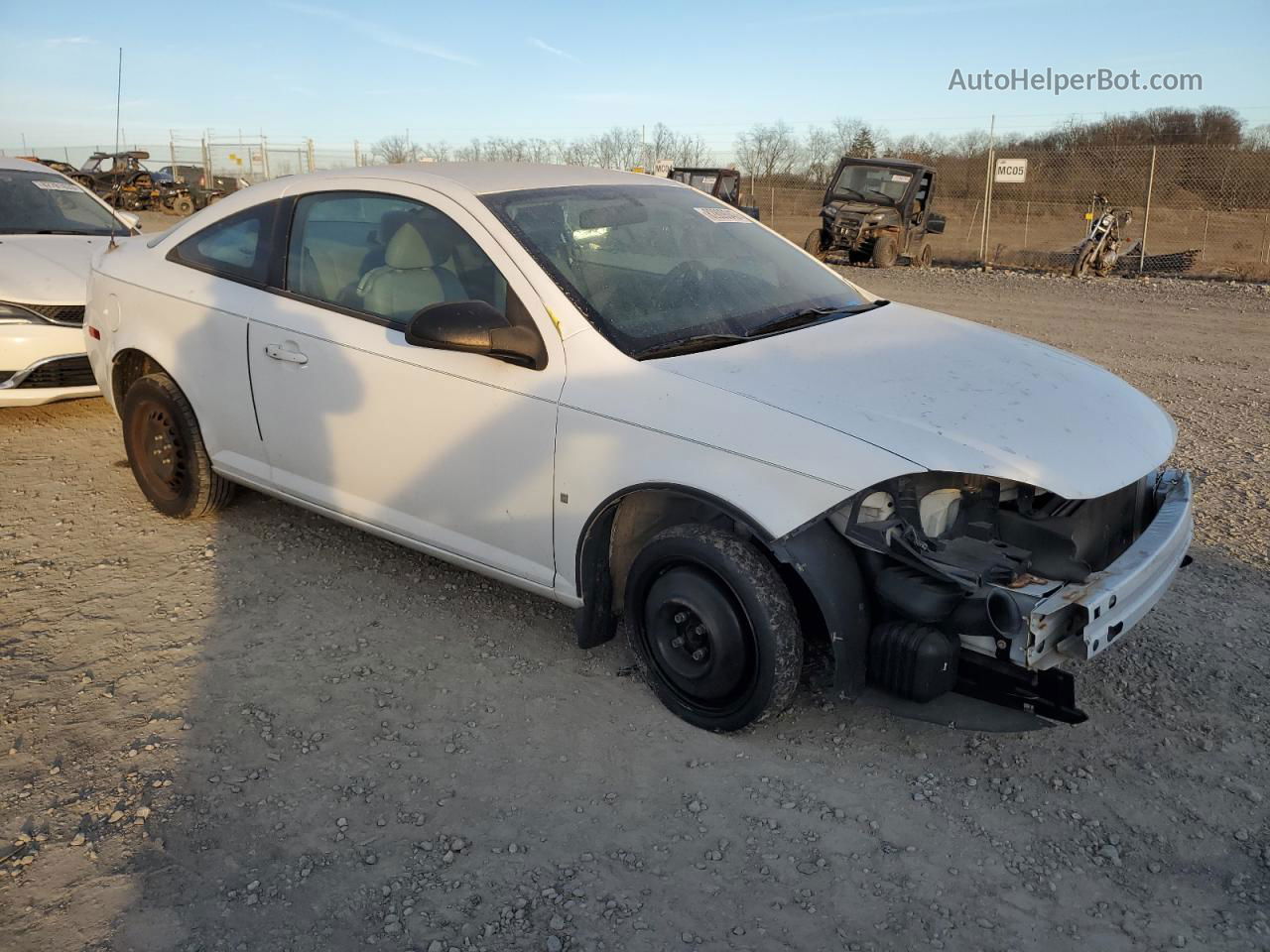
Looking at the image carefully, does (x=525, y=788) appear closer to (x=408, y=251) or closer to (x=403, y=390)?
(x=403, y=390)

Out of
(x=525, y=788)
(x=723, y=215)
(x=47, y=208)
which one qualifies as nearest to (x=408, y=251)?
(x=723, y=215)

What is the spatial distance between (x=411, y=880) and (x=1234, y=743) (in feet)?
8.35

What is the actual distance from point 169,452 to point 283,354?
3.97 feet

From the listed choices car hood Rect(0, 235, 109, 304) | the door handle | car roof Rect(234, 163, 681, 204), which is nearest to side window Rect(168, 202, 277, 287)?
car roof Rect(234, 163, 681, 204)

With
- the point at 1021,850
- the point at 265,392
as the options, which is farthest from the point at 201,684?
the point at 1021,850

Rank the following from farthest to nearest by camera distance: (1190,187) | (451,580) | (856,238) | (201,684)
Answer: (1190,187)
(856,238)
(451,580)
(201,684)

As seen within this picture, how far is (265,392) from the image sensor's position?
14.1 feet

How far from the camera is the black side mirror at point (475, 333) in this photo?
3.37 meters

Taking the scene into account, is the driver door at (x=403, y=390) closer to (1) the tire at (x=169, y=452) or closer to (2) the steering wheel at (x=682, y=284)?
(2) the steering wheel at (x=682, y=284)

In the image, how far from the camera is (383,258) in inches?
158

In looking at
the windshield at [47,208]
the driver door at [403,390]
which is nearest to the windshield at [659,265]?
→ the driver door at [403,390]

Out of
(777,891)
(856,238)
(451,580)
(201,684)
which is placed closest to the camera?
(777,891)

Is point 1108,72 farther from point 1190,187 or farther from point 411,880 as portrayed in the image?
point 411,880

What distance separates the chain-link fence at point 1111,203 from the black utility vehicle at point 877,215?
1164 millimetres
